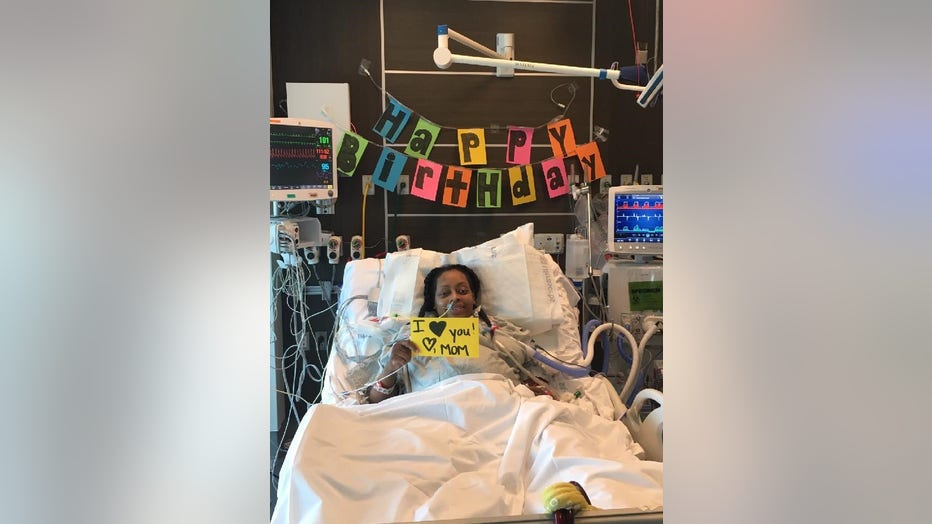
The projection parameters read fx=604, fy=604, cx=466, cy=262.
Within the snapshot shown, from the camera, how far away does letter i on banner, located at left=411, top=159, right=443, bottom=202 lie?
3.38 metres

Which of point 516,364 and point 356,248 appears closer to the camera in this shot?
point 516,364

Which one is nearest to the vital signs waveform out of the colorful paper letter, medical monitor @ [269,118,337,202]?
medical monitor @ [269,118,337,202]

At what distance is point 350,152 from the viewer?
3338 mm

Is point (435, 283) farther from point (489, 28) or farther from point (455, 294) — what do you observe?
point (489, 28)

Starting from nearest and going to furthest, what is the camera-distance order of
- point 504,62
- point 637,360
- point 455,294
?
point 637,360
point 455,294
point 504,62

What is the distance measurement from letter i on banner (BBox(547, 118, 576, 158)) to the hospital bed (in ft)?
2.95

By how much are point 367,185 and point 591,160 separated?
1292mm
